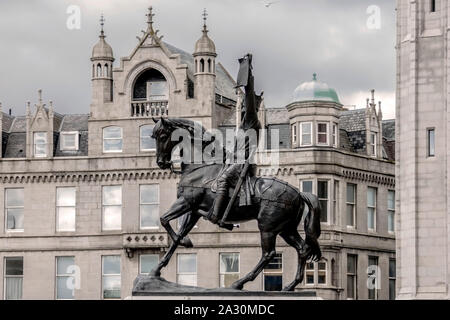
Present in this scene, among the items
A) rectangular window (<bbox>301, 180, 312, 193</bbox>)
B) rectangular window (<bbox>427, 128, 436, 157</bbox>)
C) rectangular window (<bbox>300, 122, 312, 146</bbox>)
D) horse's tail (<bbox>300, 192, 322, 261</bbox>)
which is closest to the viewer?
horse's tail (<bbox>300, 192, 322, 261</bbox>)

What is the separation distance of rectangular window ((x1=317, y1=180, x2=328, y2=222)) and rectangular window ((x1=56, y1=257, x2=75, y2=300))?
42.2ft

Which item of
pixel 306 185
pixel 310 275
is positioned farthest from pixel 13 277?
pixel 306 185

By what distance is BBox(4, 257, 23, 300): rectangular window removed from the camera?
68438 mm

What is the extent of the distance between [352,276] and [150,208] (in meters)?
10.6

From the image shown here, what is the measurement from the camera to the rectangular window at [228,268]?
65812 mm

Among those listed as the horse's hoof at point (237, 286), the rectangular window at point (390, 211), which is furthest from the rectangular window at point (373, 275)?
the horse's hoof at point (237, 286)

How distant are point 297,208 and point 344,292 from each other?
3972 cm

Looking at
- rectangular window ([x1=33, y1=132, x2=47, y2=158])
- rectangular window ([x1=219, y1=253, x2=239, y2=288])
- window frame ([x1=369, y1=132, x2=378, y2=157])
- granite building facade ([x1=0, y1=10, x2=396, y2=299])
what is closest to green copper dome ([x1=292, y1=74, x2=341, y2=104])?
granite building facade ([x1=0, y1=10, x2=396, y2=299])

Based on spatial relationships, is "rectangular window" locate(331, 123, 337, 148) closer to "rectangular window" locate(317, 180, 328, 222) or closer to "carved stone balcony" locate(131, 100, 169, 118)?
"rectangular window" locate(317, 180, 328, 222)

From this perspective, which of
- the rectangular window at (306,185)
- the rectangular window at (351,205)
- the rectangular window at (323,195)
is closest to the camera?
the rectangular window at (323,195)

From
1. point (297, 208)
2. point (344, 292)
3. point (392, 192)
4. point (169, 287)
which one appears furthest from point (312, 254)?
point (392, 192)

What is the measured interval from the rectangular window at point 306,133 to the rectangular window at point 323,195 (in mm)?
2041

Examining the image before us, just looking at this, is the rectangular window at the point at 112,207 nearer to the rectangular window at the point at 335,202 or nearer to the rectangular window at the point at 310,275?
the rectangular window at the point at 310,275

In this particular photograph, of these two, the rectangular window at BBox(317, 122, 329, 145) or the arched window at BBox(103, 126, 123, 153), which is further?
the arched window at BBox(103, 126, 123, 153)
